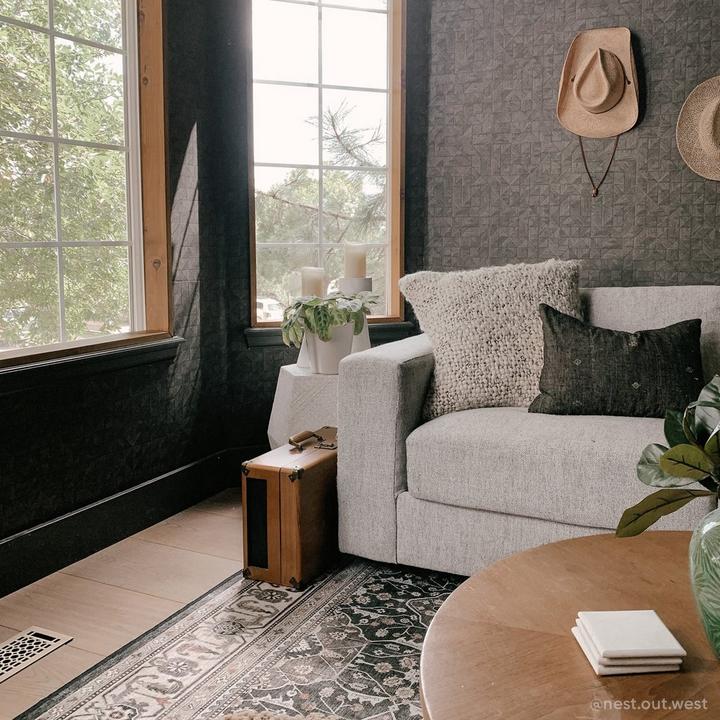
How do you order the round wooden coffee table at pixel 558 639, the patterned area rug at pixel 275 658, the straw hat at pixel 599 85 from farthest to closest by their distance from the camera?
the straw hat at pixel 599 85 → the patterned area rug at pixel 275 658 → the round wooden coffee table at pixel 558 639

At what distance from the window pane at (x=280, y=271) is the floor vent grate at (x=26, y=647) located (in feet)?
5.46

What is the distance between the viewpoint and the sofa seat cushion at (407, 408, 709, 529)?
2.10 meters

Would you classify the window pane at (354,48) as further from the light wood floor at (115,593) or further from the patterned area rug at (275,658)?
the patterned area rug at (275,658)

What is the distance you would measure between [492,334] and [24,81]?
1.63 m

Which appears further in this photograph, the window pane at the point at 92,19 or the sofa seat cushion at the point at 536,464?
the window pane at the point at 92,19

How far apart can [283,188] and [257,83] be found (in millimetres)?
434

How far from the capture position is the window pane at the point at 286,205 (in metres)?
3.37

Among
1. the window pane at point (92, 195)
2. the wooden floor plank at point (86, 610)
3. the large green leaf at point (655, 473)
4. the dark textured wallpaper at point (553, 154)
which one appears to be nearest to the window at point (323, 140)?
the dark textured wallpaper at point (553, 154)

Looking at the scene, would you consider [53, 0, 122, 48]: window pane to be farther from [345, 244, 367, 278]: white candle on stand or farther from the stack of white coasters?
the stack of white coasters

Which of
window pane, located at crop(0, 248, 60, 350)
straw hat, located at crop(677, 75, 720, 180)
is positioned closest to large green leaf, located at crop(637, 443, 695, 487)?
window pane, located at crop(0, 248, 60, 350)

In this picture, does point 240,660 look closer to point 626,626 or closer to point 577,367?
point 626,626

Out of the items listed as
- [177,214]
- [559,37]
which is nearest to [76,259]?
[177,214]

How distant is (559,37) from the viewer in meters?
3.29

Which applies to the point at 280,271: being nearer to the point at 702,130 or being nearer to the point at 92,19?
the point at 92,19
